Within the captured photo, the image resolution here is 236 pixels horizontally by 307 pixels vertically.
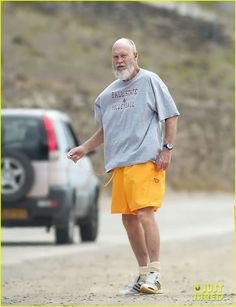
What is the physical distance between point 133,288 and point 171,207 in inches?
953

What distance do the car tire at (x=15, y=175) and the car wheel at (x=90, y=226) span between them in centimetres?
208

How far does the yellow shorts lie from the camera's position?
30.3 ft

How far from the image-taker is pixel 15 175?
17812 mm

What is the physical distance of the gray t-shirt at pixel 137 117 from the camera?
9.29 metres

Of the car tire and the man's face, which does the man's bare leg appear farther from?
the car tire

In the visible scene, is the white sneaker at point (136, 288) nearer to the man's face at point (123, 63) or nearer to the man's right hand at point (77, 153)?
the man's right hand at point (77, 153)

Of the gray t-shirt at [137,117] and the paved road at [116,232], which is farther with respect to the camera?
the paved road at [116,232]

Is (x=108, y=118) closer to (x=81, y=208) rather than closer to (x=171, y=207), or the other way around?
(x=81, y=208)

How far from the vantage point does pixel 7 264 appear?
14.8m

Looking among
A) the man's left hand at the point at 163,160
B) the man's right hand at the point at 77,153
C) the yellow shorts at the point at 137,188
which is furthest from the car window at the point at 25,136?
the man's left hand at the point at 163,160

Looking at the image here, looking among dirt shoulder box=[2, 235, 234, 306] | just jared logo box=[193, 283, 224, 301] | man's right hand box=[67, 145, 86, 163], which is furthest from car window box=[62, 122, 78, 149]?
man's right hand box=[67, 145, 86, 163]

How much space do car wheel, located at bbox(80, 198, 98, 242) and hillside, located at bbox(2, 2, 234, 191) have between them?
28.4 metres

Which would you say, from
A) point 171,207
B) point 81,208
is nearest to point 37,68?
point 171,207

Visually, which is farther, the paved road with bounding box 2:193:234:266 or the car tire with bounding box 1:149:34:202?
the car tire with bounding box 1:149:34:202
